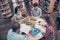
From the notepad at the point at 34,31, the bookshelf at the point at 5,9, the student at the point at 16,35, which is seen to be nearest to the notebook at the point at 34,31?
the notepad at the point at 34,31

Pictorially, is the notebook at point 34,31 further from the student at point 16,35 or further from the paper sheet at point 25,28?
the student at point 16,35

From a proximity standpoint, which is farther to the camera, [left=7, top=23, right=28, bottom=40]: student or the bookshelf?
the bookshelf

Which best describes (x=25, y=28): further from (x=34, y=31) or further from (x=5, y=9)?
(x=5, y=9)

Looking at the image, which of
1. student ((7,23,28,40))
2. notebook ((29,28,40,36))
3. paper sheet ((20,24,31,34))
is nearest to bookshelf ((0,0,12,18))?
paper sheet ((20,24,31,34))

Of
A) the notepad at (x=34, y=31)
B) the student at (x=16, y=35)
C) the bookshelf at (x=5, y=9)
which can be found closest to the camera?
the student at (x=16, y=35)

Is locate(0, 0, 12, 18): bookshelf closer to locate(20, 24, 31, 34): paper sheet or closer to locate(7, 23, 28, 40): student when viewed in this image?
locate(20, 24, 31, 34): paper sheet

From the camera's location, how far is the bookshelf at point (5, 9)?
576cm

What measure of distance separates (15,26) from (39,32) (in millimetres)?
629

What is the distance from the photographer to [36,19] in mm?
3914

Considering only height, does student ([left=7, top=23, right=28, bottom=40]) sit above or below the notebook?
above

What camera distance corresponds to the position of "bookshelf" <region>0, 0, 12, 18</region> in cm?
576

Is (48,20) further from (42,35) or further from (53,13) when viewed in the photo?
(53,13)

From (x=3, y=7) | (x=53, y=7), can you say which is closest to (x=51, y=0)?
(x=53, y=7)

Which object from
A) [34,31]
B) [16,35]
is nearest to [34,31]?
[34,31]
